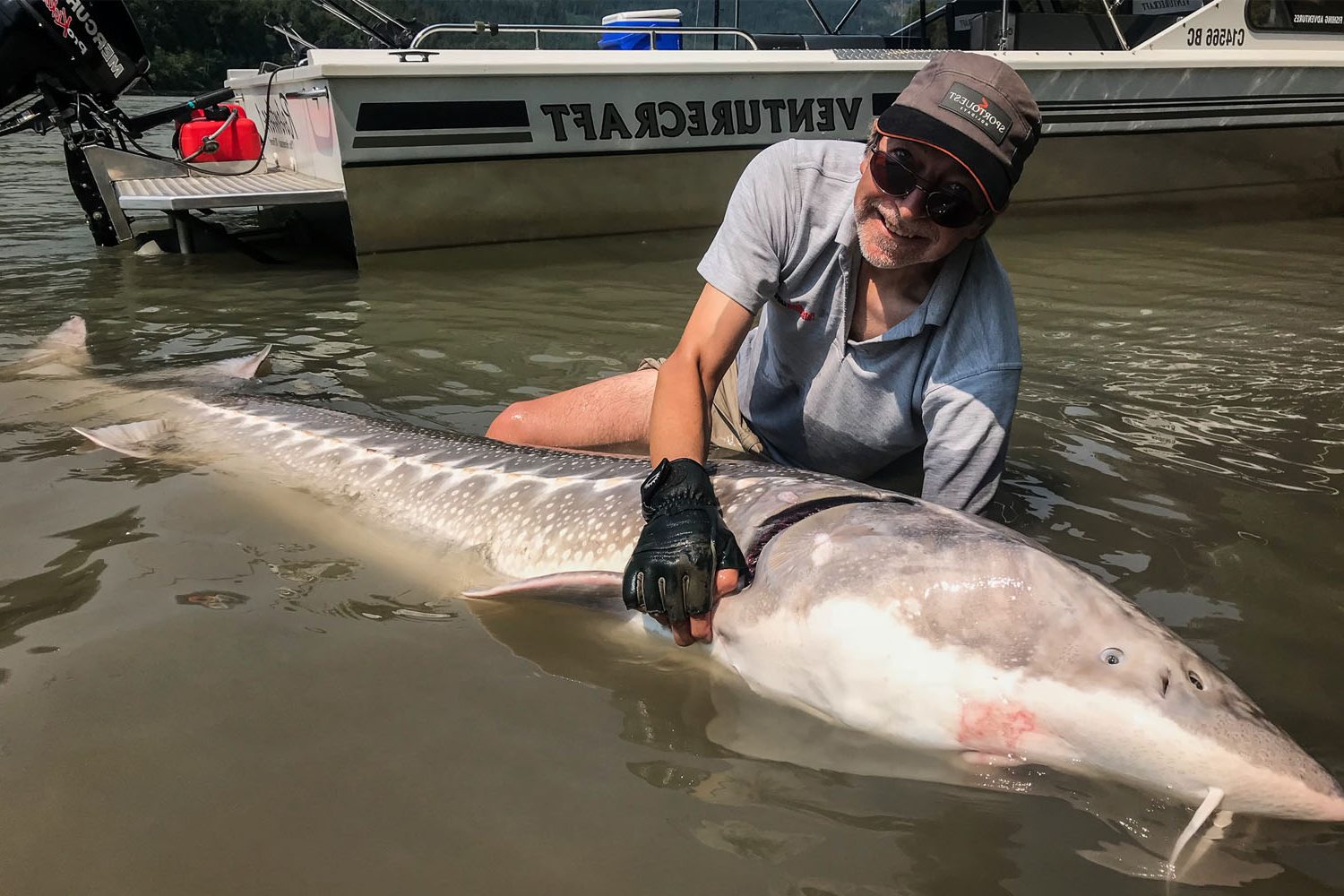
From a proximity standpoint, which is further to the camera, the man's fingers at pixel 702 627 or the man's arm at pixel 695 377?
the man's arm at pixel 695 377

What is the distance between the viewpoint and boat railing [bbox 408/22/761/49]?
6.93 metres

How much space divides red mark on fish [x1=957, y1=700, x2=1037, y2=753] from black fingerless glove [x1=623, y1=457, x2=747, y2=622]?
0.55 meters

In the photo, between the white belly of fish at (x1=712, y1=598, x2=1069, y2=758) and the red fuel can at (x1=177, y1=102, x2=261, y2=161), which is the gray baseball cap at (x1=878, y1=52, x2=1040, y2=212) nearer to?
the white belly of fish at (x1=712, y1=598, x2=1069, y2=758)

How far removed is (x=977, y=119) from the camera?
7.61 feet

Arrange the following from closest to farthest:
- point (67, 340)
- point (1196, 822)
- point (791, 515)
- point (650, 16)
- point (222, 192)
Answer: point (1196, 822) < point (791, 515) < point (67, 340) < point (222, 192) < point (650, 16)

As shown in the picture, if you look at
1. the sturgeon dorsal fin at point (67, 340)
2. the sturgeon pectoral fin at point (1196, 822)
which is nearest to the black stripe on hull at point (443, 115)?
the sturgeon dorsal fin at point (67, 340)

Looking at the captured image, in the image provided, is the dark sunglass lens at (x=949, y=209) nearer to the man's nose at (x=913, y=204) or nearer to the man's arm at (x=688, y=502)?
the man's nose at (x=913, y=204)

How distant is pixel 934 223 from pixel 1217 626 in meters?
1.22

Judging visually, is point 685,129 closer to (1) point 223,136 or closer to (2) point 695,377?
(1) point 223,136

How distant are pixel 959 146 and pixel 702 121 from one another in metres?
5.70

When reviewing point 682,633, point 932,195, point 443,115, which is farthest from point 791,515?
point 443,115

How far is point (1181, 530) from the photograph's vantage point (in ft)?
10.4

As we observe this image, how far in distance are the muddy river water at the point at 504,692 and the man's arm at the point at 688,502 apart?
0.21 metres

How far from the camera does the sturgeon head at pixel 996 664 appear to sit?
170 centimetres
